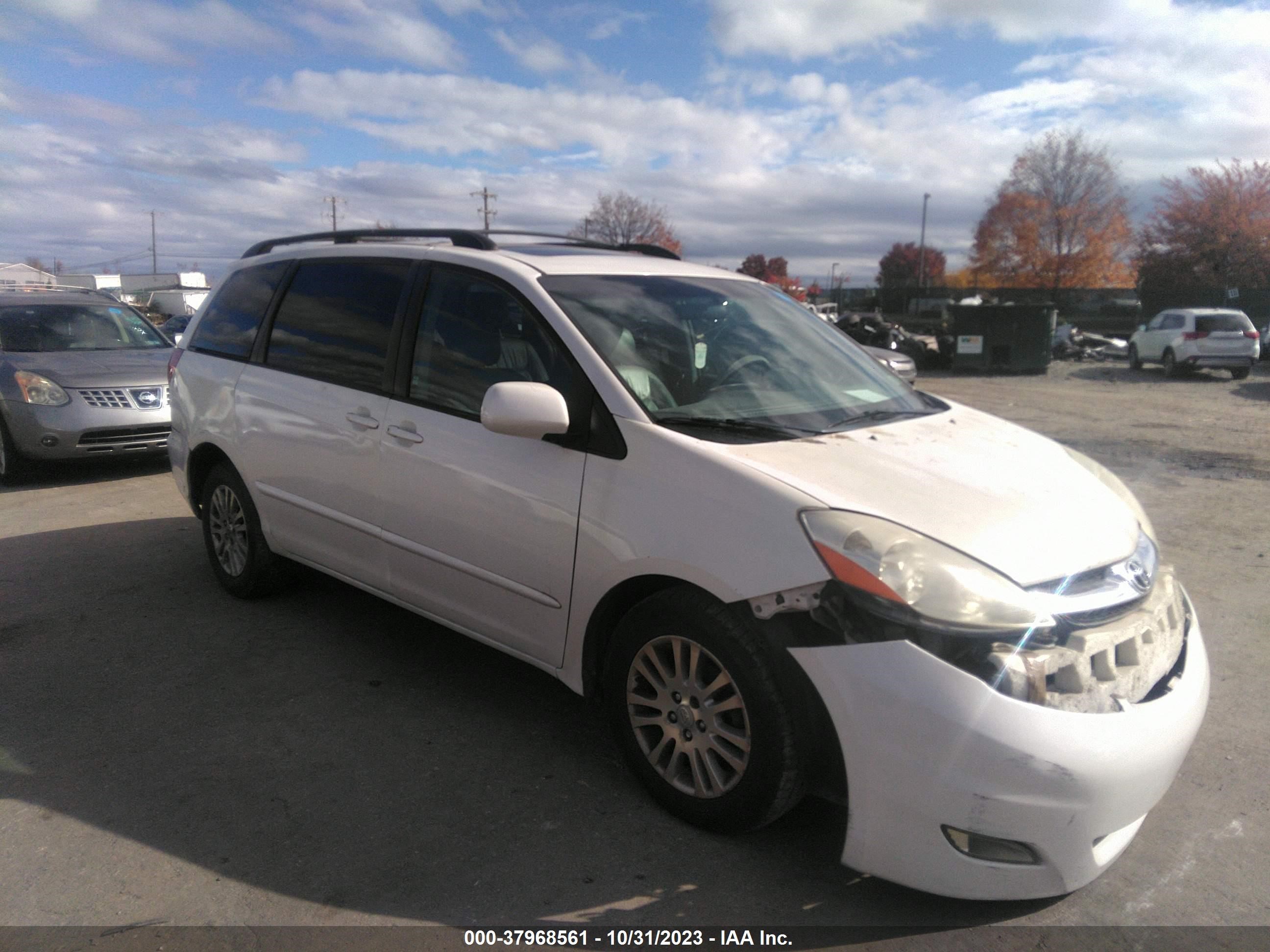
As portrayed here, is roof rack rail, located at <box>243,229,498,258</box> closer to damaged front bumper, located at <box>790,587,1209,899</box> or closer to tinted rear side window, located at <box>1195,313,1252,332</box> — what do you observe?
damaged front bumper, located at <box>790,587,1209,899</box>

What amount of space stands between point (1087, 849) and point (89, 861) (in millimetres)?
2800

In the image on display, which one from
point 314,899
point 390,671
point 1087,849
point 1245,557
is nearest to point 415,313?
point 390,671

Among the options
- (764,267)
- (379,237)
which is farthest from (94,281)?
(379,237)

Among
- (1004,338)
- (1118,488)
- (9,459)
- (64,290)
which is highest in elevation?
(64,290)

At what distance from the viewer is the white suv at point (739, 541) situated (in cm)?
235

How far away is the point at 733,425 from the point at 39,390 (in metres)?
7.19

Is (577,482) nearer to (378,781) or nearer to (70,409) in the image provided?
(378,781)

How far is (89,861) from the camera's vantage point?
279 centimetres

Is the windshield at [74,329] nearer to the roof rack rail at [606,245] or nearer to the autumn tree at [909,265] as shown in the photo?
the roof rack rail at [606,245]

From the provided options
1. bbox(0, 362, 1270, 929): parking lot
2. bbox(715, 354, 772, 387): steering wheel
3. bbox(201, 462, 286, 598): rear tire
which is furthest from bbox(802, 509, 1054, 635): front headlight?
bbox(201, 462, 286, 598): rear tire

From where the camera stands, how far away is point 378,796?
3.16 metres

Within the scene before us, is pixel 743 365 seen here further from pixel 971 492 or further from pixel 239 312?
pixel 239 312

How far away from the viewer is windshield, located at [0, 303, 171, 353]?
8695 millimetres

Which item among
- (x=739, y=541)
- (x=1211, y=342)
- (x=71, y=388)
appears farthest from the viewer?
(x=1211, y=342)
